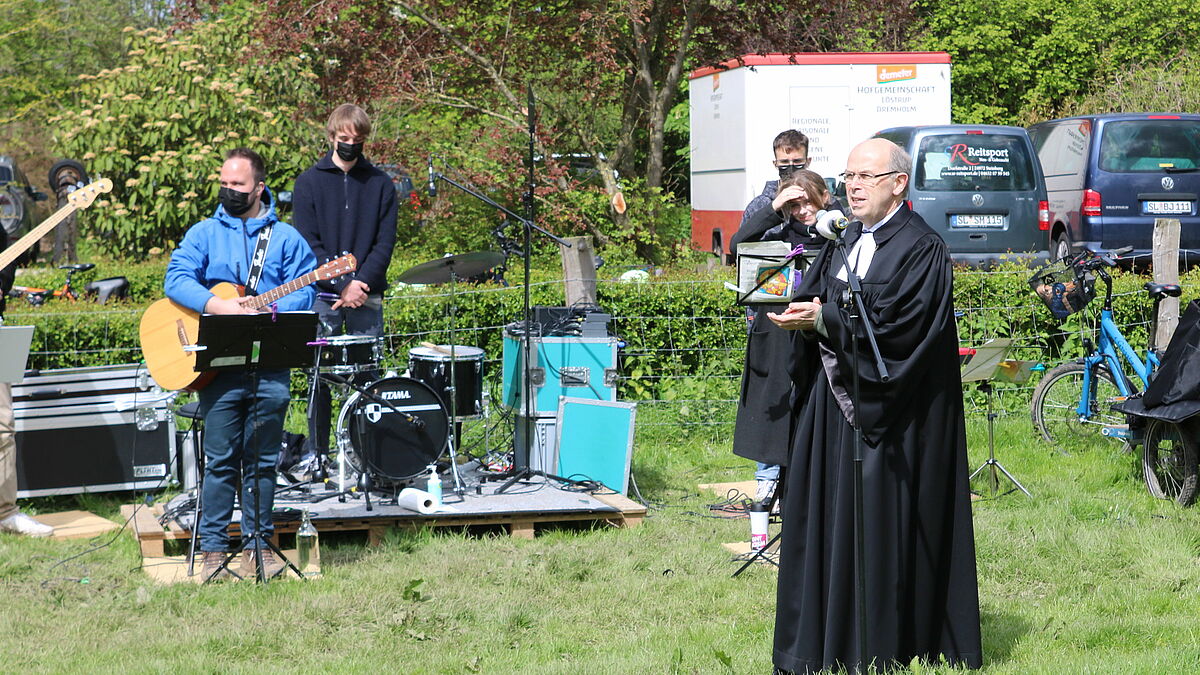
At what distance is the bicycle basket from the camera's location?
7883 millimetres

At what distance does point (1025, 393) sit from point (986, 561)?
12.7 ft

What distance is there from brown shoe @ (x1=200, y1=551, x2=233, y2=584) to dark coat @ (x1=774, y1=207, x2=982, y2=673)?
2710mm

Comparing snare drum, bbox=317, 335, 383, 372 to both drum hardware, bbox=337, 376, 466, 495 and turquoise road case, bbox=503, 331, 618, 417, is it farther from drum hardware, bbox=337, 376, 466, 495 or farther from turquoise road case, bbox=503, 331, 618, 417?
turquoise road case, bbox=503, 331, 618, 417

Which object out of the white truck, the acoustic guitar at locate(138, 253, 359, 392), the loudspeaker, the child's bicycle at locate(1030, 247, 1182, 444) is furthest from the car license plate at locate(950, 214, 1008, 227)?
the acoustic guitar at locate(138, 253, 359, 392)

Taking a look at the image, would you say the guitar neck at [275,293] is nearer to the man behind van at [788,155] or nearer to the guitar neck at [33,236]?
the guitar neck at [33,236]

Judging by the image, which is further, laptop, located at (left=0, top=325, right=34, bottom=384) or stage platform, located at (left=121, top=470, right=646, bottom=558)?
stage platform, located at (left=121, top=470, right=646, bottom=558)

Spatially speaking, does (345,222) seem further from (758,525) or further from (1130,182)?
(1130,182)

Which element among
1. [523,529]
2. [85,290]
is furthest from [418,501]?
[85,290]

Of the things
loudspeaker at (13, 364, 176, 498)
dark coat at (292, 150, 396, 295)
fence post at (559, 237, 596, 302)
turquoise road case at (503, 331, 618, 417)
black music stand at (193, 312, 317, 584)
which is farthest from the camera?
fence post at (559, 237, 596, 302)

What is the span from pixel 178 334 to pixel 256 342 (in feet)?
1.86

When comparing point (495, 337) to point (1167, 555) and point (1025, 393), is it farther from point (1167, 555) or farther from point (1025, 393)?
point (1167, 555)

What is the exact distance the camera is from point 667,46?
50.6 feet

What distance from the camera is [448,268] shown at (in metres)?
7.20

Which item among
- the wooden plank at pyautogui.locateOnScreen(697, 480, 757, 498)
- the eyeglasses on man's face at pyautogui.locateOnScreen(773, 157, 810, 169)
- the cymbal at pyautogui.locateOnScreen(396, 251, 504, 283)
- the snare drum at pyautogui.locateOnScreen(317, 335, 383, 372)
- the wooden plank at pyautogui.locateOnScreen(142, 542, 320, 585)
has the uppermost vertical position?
the eyeglasses on man's face at pyautogui.locateOnScreen(773, 157, 810, 169)
